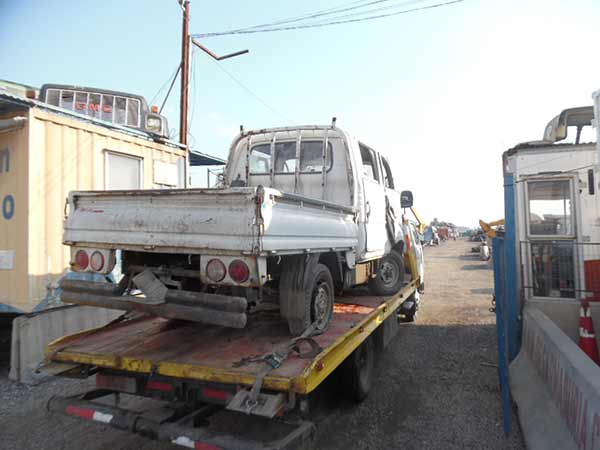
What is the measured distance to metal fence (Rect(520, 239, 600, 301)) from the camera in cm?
558

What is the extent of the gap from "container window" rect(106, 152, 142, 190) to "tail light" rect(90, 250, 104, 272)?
3591 mm

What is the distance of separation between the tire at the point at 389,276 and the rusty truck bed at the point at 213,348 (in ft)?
4.31

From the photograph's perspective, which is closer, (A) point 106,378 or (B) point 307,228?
(A) point 106,378

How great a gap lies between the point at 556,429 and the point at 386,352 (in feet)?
10.7

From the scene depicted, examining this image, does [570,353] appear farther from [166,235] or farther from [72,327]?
[72,327]

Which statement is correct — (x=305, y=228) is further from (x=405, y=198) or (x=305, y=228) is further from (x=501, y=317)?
(x=405, y=198)

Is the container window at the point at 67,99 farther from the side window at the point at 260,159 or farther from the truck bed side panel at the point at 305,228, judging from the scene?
the truck bed side panel at the point at 305,228

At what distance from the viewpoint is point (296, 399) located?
2678 mm

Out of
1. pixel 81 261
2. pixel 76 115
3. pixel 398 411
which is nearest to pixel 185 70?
pixel 76 115

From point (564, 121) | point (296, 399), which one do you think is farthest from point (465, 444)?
point (564, 121)

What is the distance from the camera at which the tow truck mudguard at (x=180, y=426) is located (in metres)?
2.46

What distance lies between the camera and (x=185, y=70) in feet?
37.5

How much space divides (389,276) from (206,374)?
4043 mm

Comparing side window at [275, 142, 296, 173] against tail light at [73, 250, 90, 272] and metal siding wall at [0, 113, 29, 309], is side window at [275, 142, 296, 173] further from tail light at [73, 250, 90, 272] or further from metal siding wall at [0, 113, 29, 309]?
metal siding wall at [0, 113, 29, 309]
